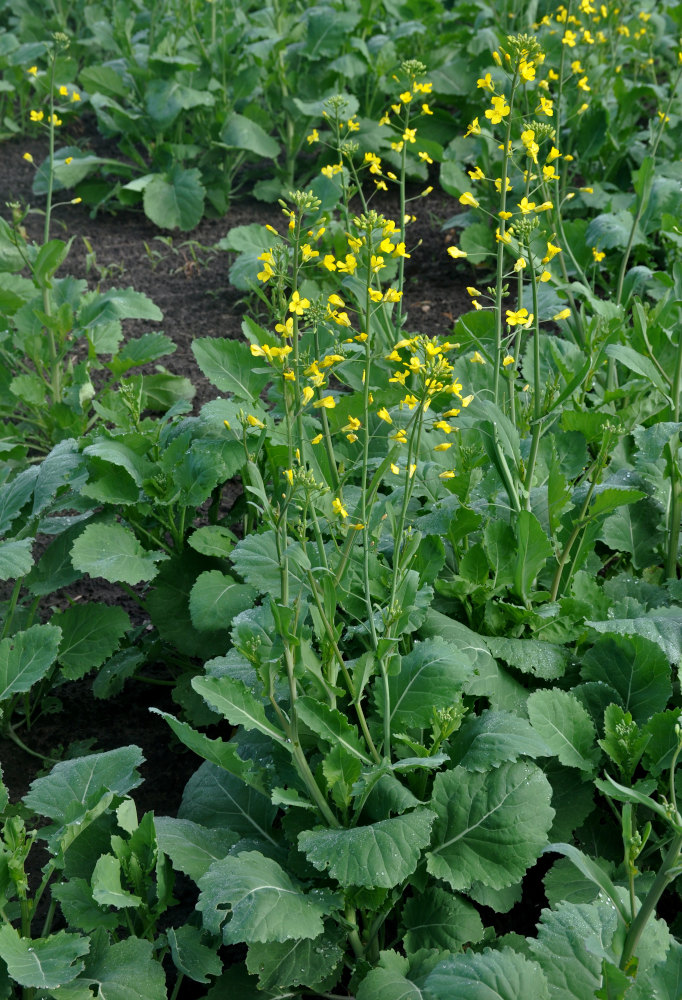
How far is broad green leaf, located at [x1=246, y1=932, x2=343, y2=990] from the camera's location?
1944 millimetres

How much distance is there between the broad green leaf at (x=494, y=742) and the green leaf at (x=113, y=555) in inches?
38.4

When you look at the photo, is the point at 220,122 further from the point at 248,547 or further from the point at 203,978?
the point at 203,978

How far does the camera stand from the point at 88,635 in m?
2.89

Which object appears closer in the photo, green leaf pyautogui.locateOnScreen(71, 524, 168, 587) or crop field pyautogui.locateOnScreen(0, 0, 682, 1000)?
crop field pyautogui.locateOnScreen(0, 0, 682, 1000)

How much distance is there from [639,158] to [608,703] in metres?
3.85

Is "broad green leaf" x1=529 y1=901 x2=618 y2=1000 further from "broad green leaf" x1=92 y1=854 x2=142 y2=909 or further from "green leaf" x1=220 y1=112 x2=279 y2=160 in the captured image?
"green leaf" x1=220 y1=112 x2=279 y2=160

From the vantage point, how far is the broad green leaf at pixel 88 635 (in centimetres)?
282

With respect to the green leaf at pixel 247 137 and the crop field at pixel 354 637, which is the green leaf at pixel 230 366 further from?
the green leaf at pixel 247 137

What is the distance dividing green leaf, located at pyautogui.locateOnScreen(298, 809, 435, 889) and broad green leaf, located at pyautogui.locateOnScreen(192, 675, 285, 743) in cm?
22

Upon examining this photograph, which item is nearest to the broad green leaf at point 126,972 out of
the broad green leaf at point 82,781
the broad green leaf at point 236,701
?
the broad green leaf at point 82,781

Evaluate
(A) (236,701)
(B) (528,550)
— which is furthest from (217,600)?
(B) (528,550)

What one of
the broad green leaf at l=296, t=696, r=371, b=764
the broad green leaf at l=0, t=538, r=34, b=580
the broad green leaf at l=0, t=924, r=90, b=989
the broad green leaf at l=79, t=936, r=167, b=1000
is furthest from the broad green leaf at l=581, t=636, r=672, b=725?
the broad green leaf at l=0, t=538, r=34, b=580

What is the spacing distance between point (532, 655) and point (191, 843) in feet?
3.00

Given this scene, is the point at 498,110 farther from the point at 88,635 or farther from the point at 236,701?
the point at 88,635
